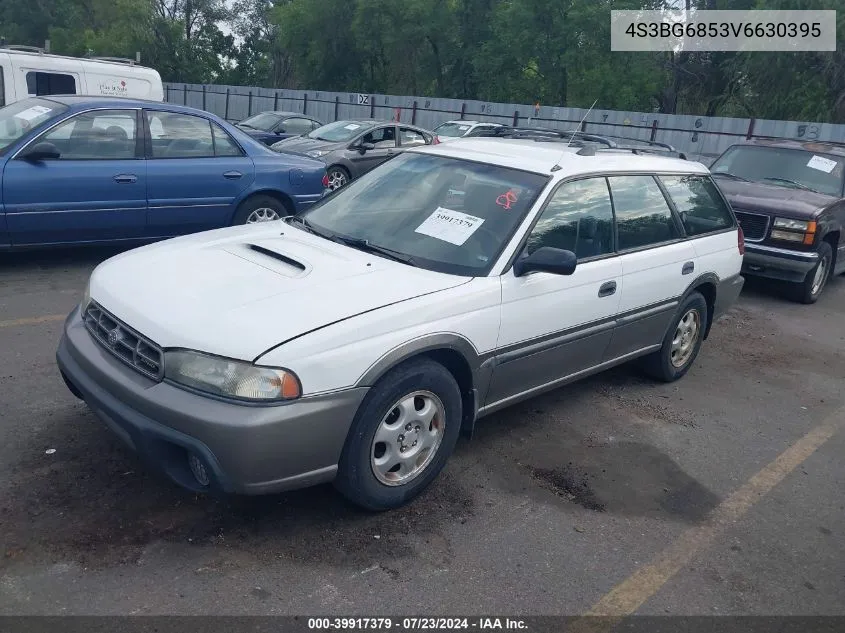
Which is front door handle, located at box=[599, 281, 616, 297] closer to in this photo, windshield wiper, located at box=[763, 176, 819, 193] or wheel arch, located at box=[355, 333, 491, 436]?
wheel arch, located at box=[355, 333, 491, 436]

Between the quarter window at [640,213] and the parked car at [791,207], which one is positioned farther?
the parked car at [791,207]

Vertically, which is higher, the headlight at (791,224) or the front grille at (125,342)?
the headlight at (791,224)

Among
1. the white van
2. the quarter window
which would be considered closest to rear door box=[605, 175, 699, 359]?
the quarter window

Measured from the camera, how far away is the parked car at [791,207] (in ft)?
27.8

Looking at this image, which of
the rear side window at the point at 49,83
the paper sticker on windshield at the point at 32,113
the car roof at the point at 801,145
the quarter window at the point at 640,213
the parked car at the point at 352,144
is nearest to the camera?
the quarter window at the point at 640,213

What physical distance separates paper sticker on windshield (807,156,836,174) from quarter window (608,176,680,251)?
5.21 m

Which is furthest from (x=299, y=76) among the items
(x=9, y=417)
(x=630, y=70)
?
(x=9, y=417)

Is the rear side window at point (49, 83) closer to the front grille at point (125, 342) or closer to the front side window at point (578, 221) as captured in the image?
the front grille at point (125, 342)

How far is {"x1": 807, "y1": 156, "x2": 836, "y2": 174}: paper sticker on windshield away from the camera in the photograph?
9.36m

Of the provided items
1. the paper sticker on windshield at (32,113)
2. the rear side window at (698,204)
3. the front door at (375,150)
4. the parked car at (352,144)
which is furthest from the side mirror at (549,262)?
the front door at (375,150)

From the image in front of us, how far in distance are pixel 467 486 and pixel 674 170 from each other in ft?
9.28

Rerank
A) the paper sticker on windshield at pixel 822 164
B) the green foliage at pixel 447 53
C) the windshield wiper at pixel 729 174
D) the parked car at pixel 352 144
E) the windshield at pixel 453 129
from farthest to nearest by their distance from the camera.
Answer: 1. the green foliage at pixel 447 53
2. the windshield at pixel 453 129
3. the parked car at pixel 352 144
4. the windshield wiper at pixel 729 174
5. the paper sticker on windshield at pixel 822 164

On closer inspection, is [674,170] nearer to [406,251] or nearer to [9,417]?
[406,251]

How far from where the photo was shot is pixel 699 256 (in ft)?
17.9
